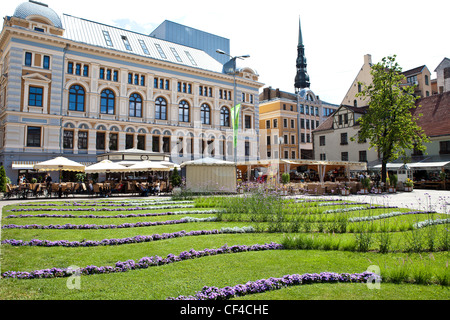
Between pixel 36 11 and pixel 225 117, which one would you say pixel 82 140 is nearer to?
pixel 36 11

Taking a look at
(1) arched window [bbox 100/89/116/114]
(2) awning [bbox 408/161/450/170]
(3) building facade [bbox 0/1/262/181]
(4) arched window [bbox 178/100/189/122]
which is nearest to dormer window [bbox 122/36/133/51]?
(3) building facade [bbox 0/1/262/181]

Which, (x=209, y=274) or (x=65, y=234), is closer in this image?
(x=209, y=274)

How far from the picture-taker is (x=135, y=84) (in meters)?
40.9

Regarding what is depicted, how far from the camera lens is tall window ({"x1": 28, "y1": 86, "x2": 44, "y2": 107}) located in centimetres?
3375

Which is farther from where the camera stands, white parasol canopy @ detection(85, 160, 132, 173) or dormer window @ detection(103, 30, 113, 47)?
dormer window @ detection(103, 30, 113, 47)

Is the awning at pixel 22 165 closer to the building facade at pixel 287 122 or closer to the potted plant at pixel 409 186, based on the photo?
the potted plant at pixel 409 186

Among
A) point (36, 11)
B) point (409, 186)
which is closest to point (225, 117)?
point (36, 11)

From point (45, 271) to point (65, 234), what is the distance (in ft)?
12.9

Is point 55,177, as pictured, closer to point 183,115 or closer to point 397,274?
point 183,115

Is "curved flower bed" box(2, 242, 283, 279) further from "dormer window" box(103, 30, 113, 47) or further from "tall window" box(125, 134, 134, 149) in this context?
"dormer window" box(103, 30, 113, 47)

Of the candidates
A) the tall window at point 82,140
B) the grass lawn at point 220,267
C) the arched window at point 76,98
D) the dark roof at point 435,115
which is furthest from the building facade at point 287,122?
the grass lawn at point 220,267

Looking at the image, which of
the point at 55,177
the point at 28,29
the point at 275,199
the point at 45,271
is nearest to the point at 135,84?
the point at 28,29

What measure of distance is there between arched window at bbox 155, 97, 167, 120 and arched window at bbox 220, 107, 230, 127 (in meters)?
9.81

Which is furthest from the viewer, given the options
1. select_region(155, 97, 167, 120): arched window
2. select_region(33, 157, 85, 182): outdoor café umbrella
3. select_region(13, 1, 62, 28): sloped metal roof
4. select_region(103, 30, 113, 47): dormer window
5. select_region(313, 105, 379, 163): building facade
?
select_region(313, 105, 379, 163): building facade
